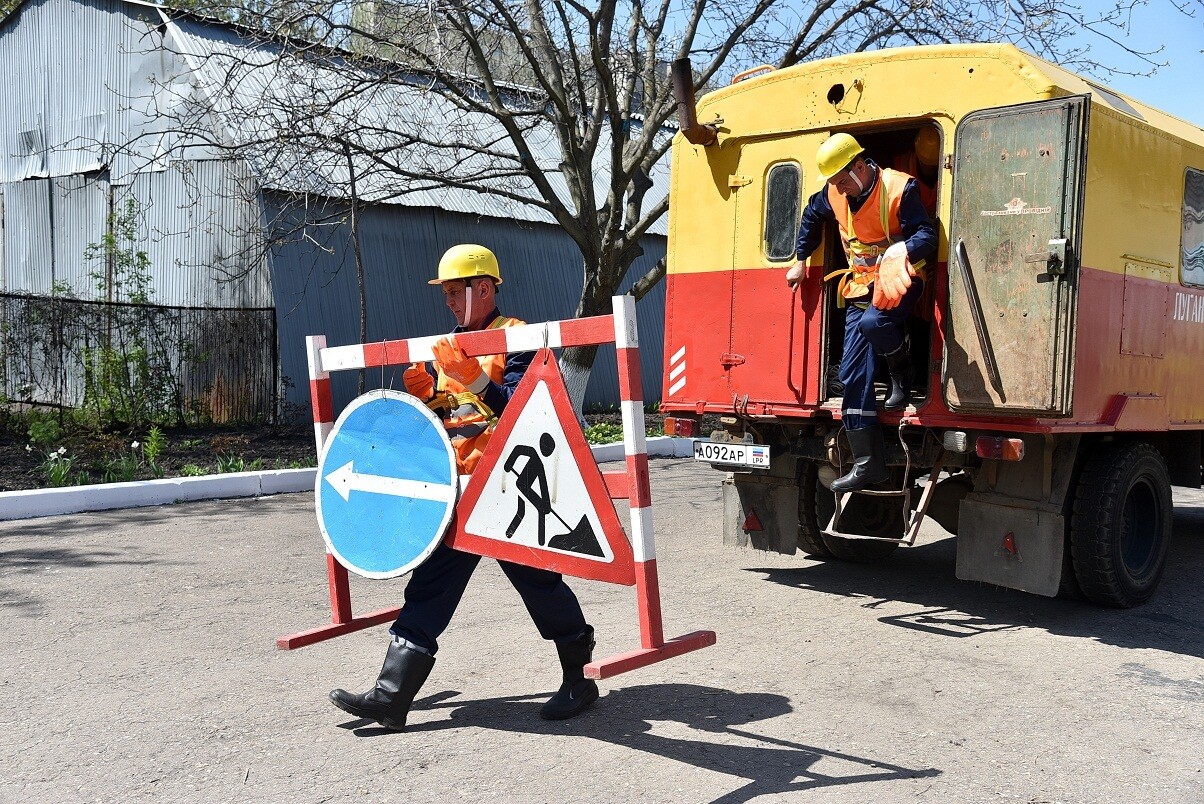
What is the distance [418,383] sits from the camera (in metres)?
4.74

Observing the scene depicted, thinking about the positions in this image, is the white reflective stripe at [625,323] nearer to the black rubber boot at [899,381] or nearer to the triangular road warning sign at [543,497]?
the triangular road warning sign at [543,497]

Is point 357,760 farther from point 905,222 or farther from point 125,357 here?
point 125,357

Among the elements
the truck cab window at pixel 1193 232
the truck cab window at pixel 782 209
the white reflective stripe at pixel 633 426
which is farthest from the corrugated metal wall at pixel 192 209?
the white reflective stripe at pixel 633 426

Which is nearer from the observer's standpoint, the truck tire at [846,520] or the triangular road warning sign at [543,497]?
the triangular road warning sign at [543,497]

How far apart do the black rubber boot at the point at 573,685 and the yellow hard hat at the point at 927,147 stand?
4.08 meters

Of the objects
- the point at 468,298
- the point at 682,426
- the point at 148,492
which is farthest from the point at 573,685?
the point at 148,492

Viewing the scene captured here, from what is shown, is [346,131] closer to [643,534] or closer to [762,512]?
[762,512]

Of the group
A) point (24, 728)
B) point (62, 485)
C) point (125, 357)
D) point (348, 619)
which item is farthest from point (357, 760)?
point (125, 357)

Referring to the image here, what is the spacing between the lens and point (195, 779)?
3918 millimetres

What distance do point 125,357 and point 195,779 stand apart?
36.2ft

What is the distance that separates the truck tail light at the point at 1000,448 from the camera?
591 cm

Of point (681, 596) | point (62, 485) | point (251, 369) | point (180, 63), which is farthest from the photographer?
point (180, 63)

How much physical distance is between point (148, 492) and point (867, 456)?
6.61m

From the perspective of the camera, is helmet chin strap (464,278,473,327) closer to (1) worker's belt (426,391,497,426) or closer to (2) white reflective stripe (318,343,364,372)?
(1) worker's belt (426,391,497,426)
